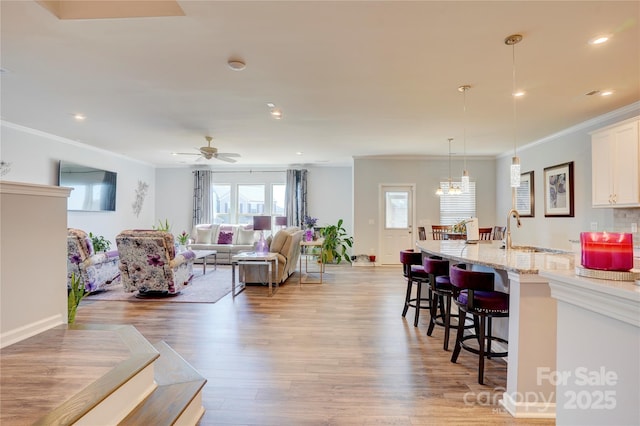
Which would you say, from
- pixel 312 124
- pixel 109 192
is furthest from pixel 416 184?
pixel 109 192

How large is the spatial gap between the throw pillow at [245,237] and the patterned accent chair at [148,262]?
338 cm

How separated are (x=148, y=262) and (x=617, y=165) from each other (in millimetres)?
6330

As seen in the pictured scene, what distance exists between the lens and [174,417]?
1710 mm

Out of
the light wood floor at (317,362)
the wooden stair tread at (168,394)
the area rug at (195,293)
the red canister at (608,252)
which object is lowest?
the light wood floor at (317,362)

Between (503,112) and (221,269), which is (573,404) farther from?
(221,269)

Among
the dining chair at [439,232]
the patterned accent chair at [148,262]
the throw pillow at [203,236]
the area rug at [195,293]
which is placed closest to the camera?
the patterned accent chair at [148,262]

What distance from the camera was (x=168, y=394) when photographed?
1940 millimetres

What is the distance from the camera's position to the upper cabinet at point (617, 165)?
3541 millimetres

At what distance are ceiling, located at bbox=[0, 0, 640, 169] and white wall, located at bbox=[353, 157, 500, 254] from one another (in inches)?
87.3

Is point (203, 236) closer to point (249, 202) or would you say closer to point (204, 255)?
point (249, 202)

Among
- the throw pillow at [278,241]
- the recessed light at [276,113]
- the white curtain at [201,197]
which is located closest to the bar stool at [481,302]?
the recessed light at [276,113]

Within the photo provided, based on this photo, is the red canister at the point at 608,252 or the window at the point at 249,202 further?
the window at the point at 249,202

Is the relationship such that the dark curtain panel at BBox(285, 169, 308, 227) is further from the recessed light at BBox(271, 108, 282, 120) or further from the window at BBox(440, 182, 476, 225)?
the recessed light at BBox(271, 108, 282, 120)

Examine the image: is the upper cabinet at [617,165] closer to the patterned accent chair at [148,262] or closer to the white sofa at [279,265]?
the white sofa at [279,265]
